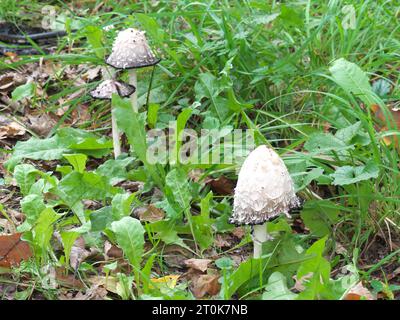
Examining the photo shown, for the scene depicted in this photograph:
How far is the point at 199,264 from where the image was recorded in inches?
91.4

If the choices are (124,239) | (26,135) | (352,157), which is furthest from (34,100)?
(352,157)

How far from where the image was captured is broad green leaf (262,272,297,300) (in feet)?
6.54

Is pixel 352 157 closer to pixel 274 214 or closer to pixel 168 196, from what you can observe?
pixel 274 214

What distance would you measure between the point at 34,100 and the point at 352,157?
170 centimetres

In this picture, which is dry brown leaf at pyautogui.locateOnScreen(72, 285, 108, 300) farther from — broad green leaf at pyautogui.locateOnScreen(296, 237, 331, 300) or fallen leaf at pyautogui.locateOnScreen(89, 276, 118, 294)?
broad green leaf at pyautogui.locateOnScreen(296, 237, 331, 300)

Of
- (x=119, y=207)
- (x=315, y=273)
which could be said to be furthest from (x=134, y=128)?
(x=315, y=273)

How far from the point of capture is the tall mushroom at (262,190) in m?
1.99

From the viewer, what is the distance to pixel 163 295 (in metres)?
2.00

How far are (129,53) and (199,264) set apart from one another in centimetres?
93

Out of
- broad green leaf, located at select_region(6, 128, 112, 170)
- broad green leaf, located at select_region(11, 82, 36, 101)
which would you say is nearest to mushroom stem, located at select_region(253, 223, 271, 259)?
broad green leaf, located at select_region(6, 128, 112, 170)

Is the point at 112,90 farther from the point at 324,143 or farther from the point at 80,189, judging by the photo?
the point at 324,143

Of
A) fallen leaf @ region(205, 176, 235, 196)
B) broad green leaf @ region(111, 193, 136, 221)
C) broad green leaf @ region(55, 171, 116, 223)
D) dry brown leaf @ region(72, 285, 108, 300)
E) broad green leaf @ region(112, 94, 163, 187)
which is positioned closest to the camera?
dry brown leaf @ region(72, 285, 108, 300)

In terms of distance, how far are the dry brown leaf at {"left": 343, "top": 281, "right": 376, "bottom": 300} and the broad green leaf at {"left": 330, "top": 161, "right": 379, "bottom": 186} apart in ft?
1.05
